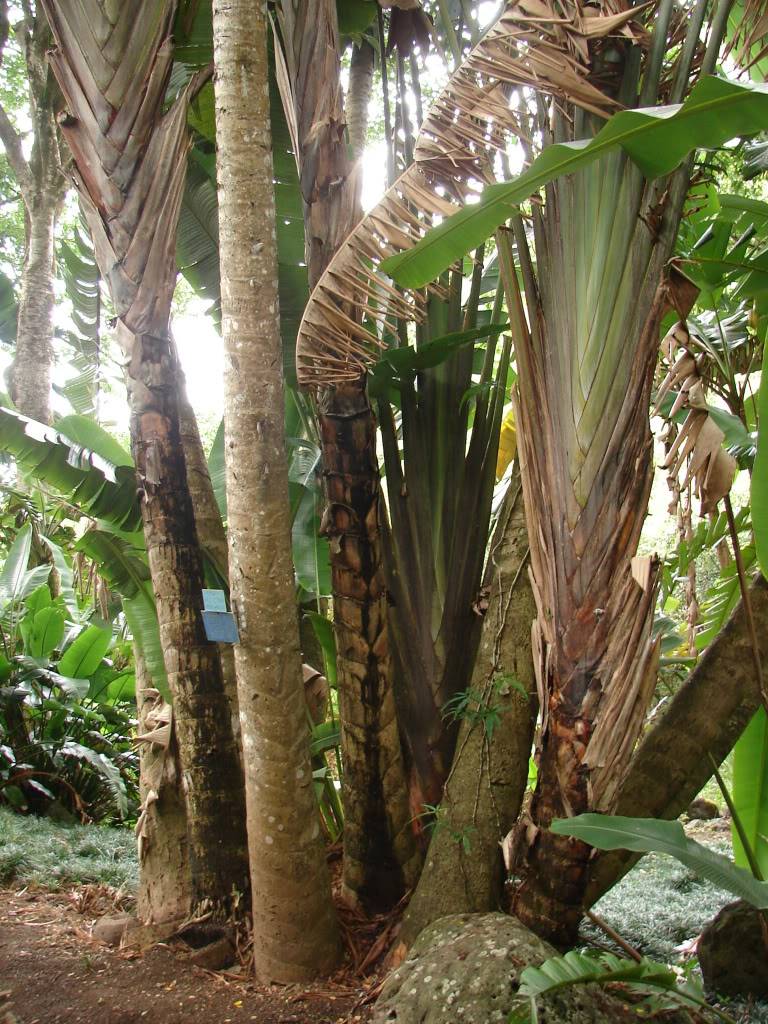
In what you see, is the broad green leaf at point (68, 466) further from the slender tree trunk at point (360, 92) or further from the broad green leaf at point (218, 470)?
the slender tree trunk at point (360, 92)

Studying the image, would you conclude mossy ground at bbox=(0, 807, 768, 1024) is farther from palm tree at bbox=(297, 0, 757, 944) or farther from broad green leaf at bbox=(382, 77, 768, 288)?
broad green leaf at bbox=(382, 77, 768, 288)

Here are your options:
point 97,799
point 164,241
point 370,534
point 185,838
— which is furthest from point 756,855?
point 97,799

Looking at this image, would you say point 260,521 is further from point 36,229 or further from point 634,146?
point 36,229

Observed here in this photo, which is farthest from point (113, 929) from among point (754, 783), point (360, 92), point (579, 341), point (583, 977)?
point (360, 92)

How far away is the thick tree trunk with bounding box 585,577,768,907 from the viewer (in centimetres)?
262

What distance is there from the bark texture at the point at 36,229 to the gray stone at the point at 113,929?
14.3 ft

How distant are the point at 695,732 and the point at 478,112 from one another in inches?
77.4

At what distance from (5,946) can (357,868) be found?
1310 millimetres

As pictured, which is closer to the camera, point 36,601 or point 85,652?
point 85,652

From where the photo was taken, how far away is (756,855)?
262 centimetres

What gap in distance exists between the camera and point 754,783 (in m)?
2.67

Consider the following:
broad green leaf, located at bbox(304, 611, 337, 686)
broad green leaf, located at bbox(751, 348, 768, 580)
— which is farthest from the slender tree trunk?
broad green leaf, located at bbox(751, 348, 768, 580)

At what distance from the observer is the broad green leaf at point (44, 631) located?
5727 mm

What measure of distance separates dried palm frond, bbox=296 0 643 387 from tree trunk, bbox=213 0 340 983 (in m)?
0.35
